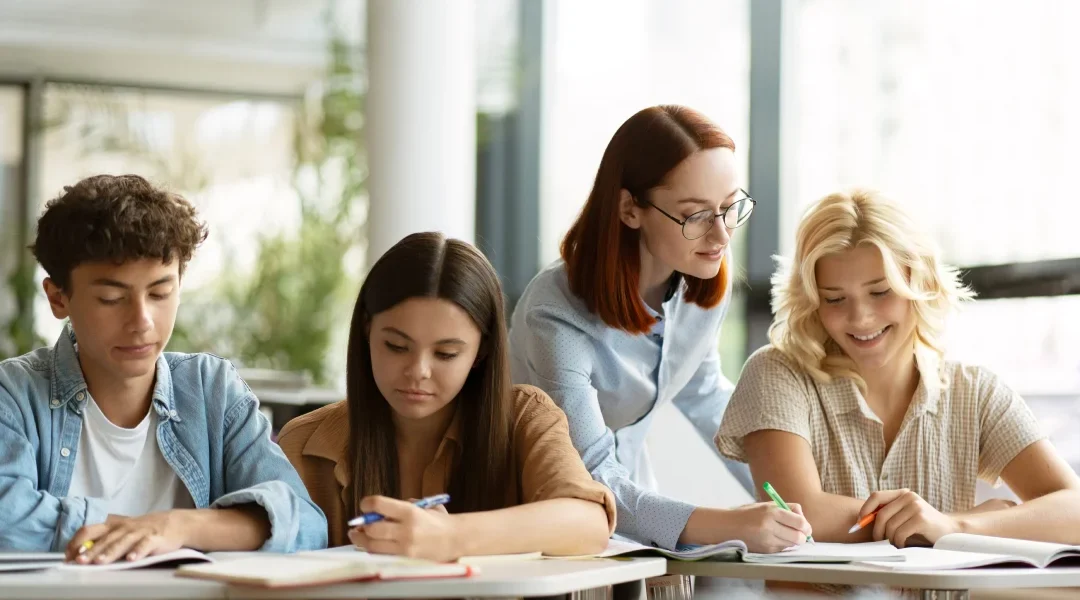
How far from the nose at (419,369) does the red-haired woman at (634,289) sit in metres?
0.37

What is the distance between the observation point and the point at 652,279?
7.59ft

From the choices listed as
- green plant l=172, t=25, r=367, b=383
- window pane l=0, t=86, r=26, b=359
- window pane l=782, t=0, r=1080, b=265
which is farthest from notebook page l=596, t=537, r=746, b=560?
window pane l=0, t=86, r=26, b=359

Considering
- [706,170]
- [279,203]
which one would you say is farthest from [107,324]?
[279,203]

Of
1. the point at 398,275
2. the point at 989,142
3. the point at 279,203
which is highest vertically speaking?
the point at 279,203

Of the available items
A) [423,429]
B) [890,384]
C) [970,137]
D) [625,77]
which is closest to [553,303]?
[423,429]

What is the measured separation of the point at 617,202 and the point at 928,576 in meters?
0.98

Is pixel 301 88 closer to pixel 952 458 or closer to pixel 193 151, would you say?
pixel 193 151

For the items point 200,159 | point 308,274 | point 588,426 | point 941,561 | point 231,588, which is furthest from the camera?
point 200,159

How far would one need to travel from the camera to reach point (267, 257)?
7766mm

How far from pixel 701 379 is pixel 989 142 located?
5.27 ft

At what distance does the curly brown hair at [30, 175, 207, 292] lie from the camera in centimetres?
172

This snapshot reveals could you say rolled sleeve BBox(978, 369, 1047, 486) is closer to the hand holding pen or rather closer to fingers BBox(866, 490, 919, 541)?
fingers BBox(866, 490, 919, 541)

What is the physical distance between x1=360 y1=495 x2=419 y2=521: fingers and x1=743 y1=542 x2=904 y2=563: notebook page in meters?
0.47

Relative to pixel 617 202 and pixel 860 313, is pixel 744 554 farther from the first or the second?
pixel 617 202
